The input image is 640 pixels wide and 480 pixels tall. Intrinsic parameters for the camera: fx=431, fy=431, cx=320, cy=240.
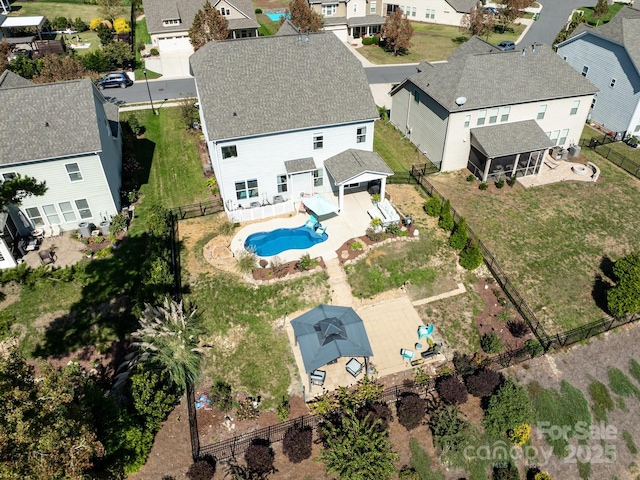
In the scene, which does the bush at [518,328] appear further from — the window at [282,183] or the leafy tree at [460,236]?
the window at [282,183]

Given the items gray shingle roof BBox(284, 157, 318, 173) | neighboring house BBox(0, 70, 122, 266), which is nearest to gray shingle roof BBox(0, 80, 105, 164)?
neighboring house BBox(0, 70, 122, 266)

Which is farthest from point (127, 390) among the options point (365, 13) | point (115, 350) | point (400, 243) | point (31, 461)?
point (365, 13)

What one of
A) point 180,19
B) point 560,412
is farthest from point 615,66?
point 180,19

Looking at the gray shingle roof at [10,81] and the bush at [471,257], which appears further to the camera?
the gray shingle roof at [10,81]

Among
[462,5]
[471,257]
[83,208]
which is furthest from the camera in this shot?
[462,5]

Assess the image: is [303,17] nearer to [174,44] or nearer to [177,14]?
[177,14]

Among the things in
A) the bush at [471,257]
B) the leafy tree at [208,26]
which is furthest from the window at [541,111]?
the leafy tree at [208,26]
